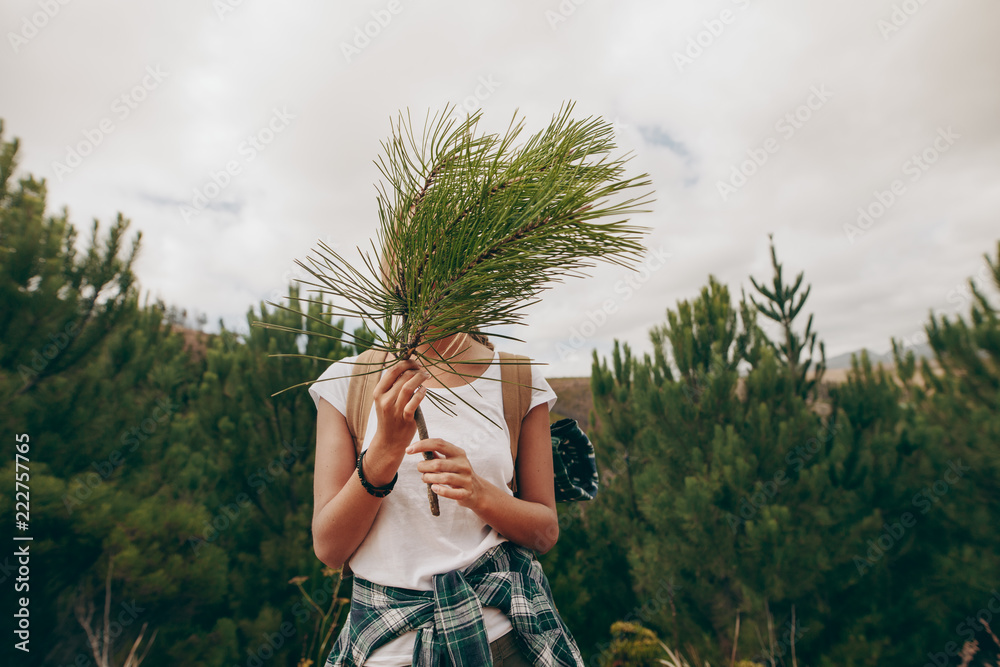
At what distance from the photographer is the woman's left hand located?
912mm

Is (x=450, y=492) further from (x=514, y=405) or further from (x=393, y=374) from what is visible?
(x=514, y=405)

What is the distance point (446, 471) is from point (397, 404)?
0.18 metres

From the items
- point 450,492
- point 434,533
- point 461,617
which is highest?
point 450,492

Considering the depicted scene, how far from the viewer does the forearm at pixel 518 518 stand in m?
1.02

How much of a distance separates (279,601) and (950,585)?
21.3ft

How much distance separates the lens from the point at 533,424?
125 centimetres

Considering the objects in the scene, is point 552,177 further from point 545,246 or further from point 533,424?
point 533,424

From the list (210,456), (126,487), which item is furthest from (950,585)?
(126,487)

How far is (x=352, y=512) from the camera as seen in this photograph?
39.9 inches

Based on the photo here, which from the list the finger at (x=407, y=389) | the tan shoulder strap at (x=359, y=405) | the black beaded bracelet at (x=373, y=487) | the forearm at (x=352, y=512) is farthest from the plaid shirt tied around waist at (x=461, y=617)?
the finger at (x=407, y=389)

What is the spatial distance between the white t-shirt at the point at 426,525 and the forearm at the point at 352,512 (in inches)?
2.3

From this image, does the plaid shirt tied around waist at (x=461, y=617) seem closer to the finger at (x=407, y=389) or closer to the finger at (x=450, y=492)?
the finger at (x=450, y=492)

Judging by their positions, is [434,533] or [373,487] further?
[434,533]

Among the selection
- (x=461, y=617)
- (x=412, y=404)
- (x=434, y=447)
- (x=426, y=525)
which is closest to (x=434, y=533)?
(x=426, y=525)
